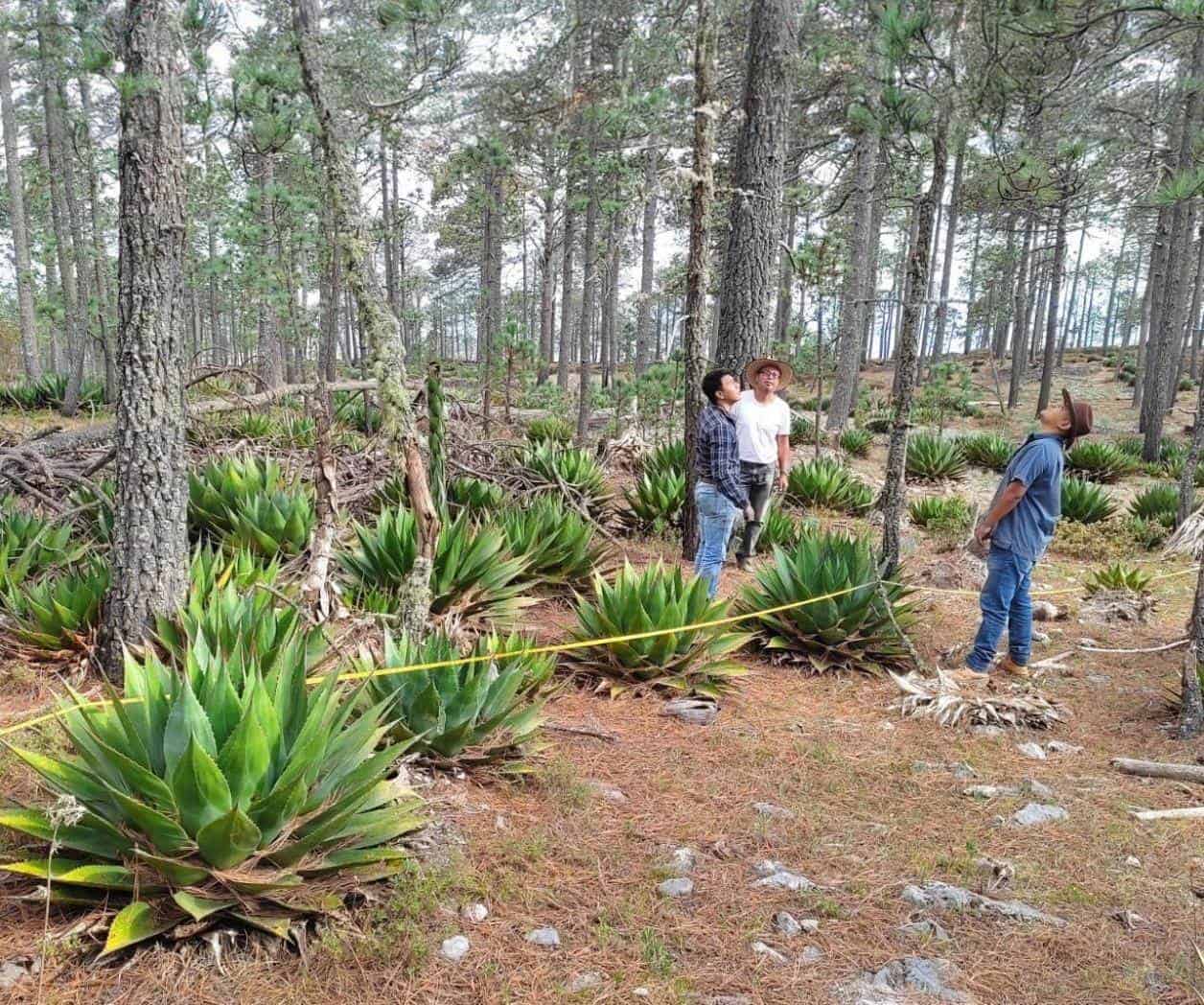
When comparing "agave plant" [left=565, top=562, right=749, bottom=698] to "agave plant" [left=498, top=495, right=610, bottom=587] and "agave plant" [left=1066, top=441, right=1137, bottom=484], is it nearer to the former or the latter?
"agave plant" [left=498, top=495, right=610, bottom=587]

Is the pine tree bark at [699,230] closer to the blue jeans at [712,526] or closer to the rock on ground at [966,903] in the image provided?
the blue jeans at [712,526]

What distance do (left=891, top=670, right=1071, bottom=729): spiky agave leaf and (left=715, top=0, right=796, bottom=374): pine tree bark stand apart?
409cm

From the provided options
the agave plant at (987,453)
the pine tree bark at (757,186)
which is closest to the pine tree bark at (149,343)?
the pine tree bark at (757,186)

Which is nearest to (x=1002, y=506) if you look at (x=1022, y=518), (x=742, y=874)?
(x=1022, y=518)

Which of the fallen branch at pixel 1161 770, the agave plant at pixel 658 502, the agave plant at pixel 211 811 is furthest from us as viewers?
the agave plant at pixel 658 502

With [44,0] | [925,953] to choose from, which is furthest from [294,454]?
[44,0]

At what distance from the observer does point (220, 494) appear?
6.84 metres

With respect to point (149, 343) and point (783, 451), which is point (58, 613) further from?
point (783, 451)

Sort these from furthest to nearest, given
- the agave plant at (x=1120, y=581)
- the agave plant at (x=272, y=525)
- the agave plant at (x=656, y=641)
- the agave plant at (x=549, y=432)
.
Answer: the agave plant at (x=549, y=432) → the agave plant at (x=1120, y=581) → the agave plant at (x=272, y=525) → the agave plant at (x=656, y=641)

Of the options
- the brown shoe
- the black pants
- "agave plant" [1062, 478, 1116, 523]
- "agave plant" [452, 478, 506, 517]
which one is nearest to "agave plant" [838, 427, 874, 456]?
"agave plant" [1062, 478, 1116, 523]

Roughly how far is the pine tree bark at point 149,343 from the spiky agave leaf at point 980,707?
170 inches

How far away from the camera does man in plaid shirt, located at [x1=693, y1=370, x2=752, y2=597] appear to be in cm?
571

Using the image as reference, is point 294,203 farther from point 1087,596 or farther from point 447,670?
point 1087,596

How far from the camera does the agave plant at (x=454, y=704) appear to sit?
349 centimetres
